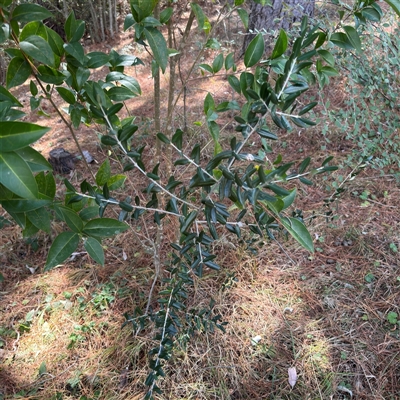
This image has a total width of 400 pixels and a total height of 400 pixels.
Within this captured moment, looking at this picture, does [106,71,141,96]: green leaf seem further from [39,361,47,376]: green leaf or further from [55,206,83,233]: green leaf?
[39,361,47,376]: green leaf

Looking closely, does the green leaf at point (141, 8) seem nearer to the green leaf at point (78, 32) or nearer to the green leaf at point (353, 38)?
the green leaf at point (78, 32)

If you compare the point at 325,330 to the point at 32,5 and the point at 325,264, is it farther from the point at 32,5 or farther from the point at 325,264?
the point at 32,5

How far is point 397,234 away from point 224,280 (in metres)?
1.21

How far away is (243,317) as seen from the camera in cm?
198

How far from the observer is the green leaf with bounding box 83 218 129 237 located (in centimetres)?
97

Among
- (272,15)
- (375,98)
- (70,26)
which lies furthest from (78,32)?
(272,15)

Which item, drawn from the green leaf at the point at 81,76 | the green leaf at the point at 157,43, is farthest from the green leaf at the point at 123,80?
the green leaf at the point at 157,43

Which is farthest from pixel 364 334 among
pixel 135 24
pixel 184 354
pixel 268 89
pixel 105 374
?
pixel 135 24

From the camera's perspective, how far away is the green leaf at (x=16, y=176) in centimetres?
64

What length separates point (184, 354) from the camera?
1.79m

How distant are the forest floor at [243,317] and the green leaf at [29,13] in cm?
87

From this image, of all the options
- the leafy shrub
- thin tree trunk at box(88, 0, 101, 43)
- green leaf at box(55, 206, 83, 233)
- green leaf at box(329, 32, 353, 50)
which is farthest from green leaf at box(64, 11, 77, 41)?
thin tree trunk at box(88, 0, 101, 43)

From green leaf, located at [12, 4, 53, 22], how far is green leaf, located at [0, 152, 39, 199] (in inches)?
16.8

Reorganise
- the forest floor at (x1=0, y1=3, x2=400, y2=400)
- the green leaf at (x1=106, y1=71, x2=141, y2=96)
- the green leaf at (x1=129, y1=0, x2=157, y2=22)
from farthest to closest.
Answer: the forest floor at (x1=0, y1=3, x2=400, y2=400) → the green leaf at (x1=106, y1=71, x2=141, y2=96) → the green leaf at (x1=129, y1=0, x2=157, y2=22)
